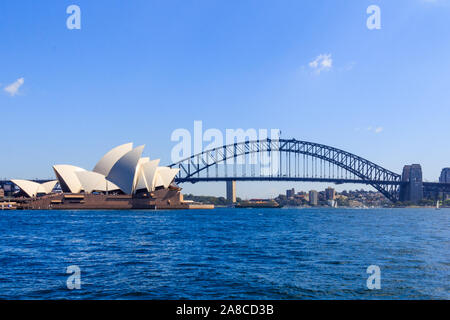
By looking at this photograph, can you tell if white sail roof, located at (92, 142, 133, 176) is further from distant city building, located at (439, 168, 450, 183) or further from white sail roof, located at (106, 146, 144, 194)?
distant city building, located at (439, 168, 450, 183)

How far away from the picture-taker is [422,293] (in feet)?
31.4

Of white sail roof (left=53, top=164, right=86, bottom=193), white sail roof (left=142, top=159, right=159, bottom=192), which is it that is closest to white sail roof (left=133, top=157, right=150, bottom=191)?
white sail roof (left=142, top=159, right=159, bottom=192)

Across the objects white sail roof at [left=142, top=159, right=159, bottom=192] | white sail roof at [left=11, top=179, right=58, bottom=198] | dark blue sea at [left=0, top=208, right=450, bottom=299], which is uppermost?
white sail roof at [left=142, top=159, right=159, bottom=192]

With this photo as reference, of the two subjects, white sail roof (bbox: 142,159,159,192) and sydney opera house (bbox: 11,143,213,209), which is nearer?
sydney opera house (bbox: 11,143,213,209)

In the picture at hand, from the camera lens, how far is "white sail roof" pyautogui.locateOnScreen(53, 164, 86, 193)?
7881 cm

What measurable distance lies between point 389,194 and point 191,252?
104016 mm

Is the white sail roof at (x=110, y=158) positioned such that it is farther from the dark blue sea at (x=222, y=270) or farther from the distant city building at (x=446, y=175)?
the distant city building at (x=446, y=175)

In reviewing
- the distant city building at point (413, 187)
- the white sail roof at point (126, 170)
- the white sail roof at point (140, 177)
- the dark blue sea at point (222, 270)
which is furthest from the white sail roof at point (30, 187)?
the distant city building at point (413, 187)

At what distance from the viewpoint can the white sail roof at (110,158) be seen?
72.3 meters

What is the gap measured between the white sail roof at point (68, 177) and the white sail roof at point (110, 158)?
4910 millimetres

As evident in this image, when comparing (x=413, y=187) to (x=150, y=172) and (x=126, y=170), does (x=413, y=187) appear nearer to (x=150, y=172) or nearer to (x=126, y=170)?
(x=150, y=172)

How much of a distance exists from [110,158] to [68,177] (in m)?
11.5

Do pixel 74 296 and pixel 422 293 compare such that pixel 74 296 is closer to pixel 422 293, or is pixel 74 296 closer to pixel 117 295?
pixel 117 295

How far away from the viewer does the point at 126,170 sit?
72625 millimetres
